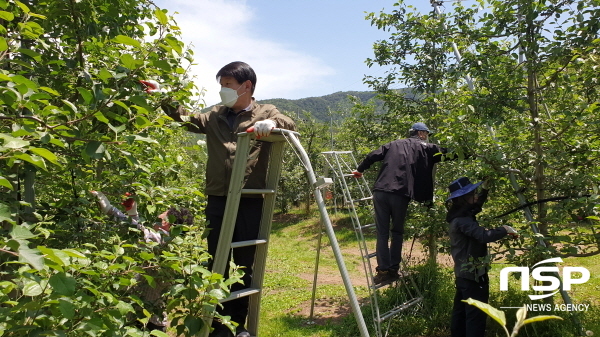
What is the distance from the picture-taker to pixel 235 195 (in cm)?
296

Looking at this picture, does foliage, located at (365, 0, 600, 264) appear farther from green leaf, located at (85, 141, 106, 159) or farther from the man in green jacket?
green leaf, located at (85, 141, 106, 159)

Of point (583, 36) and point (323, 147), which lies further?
point (323, 147)

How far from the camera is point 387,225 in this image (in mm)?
4871

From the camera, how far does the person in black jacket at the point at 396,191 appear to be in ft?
15.8

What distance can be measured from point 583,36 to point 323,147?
15.9 m

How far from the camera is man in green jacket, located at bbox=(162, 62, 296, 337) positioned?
3283mm

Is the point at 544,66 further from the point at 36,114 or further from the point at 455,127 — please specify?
the point at 36,114

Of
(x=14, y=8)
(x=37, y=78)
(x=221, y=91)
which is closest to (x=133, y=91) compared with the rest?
(x=37, y=78)

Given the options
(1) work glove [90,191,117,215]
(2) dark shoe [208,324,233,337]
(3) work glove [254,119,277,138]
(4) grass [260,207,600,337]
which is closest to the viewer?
(1) work glove [90,191,117,215]

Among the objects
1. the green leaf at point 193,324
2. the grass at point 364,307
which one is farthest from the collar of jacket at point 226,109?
the grass at point 364,307

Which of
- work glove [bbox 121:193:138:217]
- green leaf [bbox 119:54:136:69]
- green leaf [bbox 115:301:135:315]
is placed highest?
green leaf [bbox 119:54:136:69]

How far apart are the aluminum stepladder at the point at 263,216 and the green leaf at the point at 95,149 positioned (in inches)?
42.1

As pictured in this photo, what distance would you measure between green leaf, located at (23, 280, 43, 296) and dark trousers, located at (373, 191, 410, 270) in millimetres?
3796

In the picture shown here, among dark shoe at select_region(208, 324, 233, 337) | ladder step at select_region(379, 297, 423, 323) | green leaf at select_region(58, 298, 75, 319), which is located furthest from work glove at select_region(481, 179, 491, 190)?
green leaf at select_region(58, 298, 75, 319)
